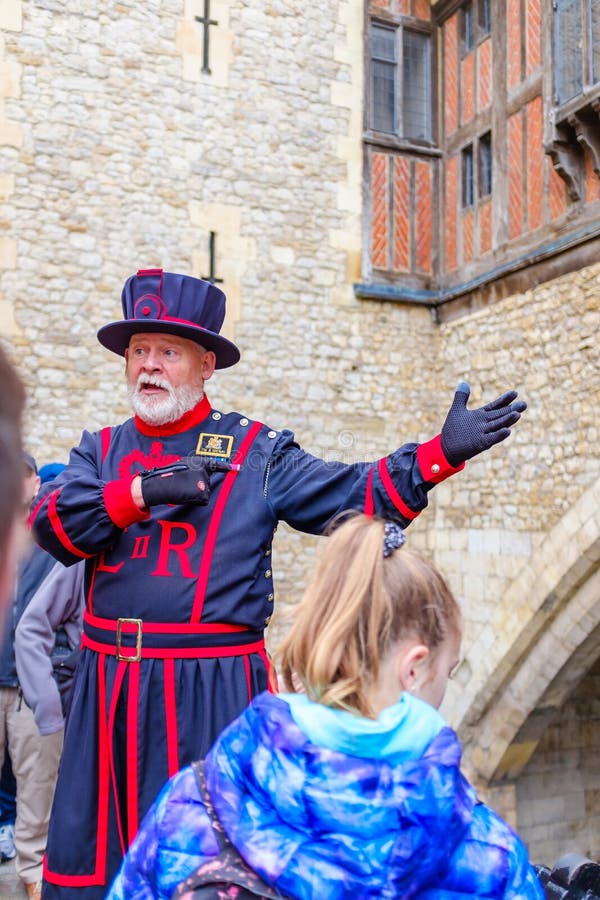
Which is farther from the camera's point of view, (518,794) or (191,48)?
(518,794)

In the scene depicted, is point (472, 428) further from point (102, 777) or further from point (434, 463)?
point (102, 777)

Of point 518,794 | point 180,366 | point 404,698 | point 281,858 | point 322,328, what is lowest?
point 518,794

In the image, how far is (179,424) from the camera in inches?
85.3

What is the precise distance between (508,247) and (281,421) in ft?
7.00

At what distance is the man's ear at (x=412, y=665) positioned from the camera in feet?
3.66

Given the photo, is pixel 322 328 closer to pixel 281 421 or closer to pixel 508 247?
pixel 281 421

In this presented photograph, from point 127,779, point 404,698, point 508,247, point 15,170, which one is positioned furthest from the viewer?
point 508,247

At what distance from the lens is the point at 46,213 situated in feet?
18.9

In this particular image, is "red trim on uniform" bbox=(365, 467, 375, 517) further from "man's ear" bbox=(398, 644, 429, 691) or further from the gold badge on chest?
"man's ear" bbox=(398, 644, 429, 691)

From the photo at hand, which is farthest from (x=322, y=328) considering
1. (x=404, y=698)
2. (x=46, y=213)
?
(x=404, y=698)

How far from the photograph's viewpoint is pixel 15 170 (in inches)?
223

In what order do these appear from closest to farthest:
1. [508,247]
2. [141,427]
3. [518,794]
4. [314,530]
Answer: [314,530] < [141,427] < [508,247] < [518,794]

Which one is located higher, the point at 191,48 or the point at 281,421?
the point at 191,48

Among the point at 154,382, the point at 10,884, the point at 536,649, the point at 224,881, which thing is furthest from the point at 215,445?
the point at 536,649
